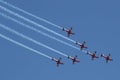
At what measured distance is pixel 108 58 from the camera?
158250 millimetres

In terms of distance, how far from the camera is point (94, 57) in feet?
516

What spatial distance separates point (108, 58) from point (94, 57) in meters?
4.00

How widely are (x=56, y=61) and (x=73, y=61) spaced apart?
17.2 feet

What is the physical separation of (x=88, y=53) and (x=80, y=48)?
3622mm

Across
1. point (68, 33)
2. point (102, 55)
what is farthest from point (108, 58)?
point (68, 33)

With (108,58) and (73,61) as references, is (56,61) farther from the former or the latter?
(108,58)

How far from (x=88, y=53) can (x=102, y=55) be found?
3.95m

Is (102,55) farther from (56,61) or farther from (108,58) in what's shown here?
(56,61)

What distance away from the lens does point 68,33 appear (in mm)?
153625

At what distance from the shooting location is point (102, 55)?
15875 cm

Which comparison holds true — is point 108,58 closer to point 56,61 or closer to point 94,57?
point 94,57

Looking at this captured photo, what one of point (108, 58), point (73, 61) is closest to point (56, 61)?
point (73, 61)

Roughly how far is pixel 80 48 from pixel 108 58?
8.59 m

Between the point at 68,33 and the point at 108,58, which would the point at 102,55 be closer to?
the point at 108,58
